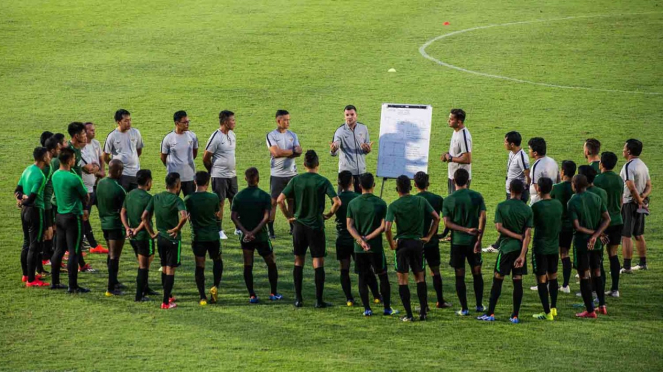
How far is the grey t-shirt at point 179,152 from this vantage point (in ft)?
49.2

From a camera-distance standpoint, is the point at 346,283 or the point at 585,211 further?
the point at 346,283

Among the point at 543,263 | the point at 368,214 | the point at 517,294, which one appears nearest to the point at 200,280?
the point at 368,214

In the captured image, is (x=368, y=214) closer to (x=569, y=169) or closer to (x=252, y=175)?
(x=252, y=175)

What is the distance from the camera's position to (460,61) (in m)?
27.3

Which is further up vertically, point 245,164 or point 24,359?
point 245,164

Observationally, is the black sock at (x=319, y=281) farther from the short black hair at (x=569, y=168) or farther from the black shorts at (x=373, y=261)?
the short black hair at (x=569, y=168)

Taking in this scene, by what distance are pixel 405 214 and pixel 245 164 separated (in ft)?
29.2

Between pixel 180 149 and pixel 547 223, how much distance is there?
6.03m

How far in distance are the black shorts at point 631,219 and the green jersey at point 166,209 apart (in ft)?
21.1

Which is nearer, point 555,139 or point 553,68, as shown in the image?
point 555,139

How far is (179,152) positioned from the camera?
15.0 meters

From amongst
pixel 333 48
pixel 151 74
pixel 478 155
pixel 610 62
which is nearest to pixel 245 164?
pixel 478 155

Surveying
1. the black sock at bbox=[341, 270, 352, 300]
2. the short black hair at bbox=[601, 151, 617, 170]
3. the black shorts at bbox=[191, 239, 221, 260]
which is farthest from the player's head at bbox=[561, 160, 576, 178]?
the black shorts at bbox=[191, 239, 221, 260]

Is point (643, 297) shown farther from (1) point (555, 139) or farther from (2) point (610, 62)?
(2) point (610, 62)
